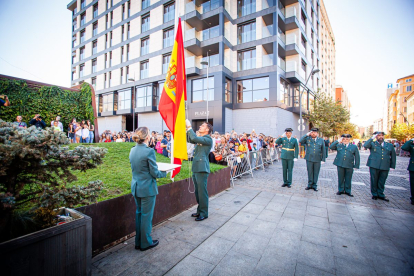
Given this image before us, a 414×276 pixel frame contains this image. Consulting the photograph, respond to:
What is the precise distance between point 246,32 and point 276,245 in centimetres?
2223

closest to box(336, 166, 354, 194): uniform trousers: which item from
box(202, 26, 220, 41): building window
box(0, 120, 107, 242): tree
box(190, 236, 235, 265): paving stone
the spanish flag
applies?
box(190, 236, 235, 265): paving stone

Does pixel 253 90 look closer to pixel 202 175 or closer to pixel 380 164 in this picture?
pixel 380 164

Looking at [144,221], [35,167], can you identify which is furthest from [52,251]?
[144,221]

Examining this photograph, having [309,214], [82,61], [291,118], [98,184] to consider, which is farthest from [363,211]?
[82,61]

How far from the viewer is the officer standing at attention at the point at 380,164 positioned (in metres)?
5.85

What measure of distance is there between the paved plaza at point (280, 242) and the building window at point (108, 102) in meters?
26.7

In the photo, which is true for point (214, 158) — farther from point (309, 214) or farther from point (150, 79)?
point (150, 79)

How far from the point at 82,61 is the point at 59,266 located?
38.5 m

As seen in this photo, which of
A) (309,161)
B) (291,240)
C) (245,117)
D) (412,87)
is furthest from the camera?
(412,87)

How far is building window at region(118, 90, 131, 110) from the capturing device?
25.6 metres

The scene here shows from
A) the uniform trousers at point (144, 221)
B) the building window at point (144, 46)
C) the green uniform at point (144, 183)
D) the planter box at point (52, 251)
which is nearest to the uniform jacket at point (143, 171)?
the green uniform at point (144, 183)

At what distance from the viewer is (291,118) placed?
73.5 ft

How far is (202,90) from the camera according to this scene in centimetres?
2066

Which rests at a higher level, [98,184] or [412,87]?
[412,87]
